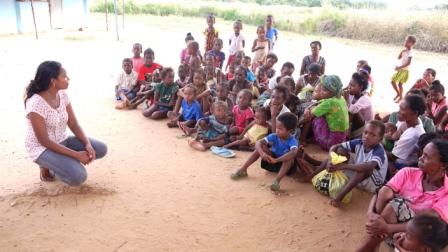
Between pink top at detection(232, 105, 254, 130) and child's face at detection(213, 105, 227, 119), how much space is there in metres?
0.16

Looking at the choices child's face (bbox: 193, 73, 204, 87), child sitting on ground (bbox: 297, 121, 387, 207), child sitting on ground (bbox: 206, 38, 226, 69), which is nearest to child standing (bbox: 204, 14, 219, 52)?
child sitting on ground (bbox: 206, 38, 226, 69)

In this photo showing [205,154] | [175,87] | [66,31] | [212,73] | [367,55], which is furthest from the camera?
[66,31]

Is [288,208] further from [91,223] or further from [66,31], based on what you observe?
[66,31]

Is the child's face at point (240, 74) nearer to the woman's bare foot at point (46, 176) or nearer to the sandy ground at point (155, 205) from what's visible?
the sandy ground at point (155, 205)

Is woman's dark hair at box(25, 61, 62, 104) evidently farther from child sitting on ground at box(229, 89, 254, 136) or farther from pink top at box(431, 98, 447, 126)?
pink top at box(431, 98, 447, 126)

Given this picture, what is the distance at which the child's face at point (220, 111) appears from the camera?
466 centimetres

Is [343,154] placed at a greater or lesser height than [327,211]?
greater

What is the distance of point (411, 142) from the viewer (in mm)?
3479

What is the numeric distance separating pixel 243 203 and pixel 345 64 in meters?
8.62

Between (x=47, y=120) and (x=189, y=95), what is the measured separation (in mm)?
2121

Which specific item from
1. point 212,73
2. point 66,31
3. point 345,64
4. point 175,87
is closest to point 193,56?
point 212,73

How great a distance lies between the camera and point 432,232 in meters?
1.98

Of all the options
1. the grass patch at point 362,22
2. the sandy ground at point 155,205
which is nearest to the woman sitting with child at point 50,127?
the sandy ground at point 155,205

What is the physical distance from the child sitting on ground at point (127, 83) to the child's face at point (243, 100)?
7.59ft
